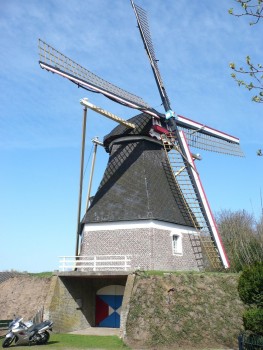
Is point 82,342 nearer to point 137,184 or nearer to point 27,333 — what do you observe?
point 27,333

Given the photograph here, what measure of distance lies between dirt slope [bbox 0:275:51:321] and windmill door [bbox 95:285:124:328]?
120 inches

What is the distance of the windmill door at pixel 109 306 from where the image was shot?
19375 mm

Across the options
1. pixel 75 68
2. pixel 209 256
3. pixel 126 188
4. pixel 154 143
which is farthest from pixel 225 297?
pixel 75 68

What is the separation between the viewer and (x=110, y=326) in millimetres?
19312

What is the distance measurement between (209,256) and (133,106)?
9003 mm

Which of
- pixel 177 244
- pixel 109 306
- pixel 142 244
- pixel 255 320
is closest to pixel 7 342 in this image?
pixel 109 306

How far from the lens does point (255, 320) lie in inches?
461

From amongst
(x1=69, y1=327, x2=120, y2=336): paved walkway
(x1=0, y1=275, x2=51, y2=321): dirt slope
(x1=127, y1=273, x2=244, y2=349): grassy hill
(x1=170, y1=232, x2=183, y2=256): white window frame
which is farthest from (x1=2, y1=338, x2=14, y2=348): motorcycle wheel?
(x1=170, y1=232, x2=183, y2=256): white window frame

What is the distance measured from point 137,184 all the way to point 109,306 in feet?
21.1

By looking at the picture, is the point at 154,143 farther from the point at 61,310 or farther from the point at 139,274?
the point at 61,310

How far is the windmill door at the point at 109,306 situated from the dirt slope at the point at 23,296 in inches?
120

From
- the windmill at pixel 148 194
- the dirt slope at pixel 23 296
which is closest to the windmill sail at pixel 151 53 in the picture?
the windmill at pixel 148 194

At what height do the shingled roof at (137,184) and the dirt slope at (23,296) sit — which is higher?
the shingled roof at (137,184)

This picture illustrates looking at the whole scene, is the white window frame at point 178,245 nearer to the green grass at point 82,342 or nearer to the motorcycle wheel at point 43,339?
the green grass at point 82,342
